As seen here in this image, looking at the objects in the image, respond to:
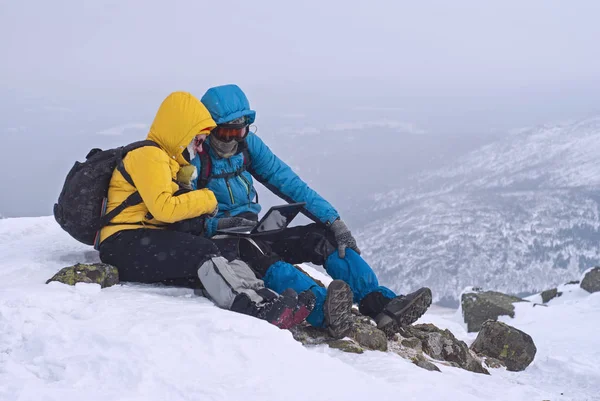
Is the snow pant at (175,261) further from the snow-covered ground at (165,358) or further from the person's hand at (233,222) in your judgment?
the person's hand at (233,222)

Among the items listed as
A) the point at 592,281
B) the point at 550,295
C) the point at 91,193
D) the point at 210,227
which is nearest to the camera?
the point at 91,193

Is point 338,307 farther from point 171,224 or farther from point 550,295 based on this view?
point 550,295

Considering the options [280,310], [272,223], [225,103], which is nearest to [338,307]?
[280,310]

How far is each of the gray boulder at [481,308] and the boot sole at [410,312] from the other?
48.9ft

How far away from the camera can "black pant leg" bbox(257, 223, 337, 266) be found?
680cm

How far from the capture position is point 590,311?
687 inches

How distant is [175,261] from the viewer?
18.7 ft

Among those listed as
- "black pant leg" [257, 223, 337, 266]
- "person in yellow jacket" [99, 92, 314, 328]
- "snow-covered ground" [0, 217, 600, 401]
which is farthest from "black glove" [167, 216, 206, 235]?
"black pant leg" [257, 223, 337, 266]

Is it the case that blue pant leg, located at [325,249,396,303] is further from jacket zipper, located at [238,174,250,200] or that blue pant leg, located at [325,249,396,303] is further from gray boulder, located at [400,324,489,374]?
jacket zipper, located at [238,174,250,200]

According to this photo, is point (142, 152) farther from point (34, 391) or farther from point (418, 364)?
point (418, 364)

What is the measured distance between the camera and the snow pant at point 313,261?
19.4ft

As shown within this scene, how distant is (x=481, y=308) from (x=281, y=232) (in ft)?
53.8

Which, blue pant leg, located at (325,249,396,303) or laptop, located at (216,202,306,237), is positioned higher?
laptop, located at (216,202,306,237)

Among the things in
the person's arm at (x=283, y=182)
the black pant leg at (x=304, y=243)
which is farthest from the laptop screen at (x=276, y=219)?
the person's arm at (x=283, y=182)
